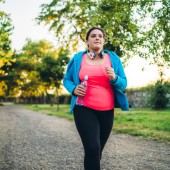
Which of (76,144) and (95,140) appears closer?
(95,140)

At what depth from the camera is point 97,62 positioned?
385 centimetres

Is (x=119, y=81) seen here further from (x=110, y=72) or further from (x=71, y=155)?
(x=71, y=155)

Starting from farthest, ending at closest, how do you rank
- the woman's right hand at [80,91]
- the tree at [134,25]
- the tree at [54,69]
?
the tree at [54,69] < the tree at [134,25] < the woman's right hand at [80,91]

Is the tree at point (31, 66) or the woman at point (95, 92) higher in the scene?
the tree at point (31, 66)

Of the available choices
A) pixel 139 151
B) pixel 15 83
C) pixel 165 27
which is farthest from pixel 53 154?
pixel 15 83

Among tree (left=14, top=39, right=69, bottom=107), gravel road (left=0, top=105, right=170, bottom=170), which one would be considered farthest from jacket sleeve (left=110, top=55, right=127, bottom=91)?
tree (left=14, top=39, right=69, bottom=107)

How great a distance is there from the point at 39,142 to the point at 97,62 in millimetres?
5309

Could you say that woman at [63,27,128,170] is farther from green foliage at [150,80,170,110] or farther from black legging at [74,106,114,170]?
green foliage at [150,80,170,110]

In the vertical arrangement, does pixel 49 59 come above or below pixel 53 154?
above

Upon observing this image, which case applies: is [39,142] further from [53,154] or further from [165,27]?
[165,27]

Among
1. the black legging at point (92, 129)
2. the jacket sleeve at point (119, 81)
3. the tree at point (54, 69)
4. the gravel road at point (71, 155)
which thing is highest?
the tree at point (54, 69)

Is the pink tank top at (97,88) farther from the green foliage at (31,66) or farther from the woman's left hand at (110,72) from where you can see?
the green foliage at (31,66)

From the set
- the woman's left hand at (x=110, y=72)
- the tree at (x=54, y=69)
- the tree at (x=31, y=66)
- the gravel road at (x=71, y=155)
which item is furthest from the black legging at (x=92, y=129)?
the tree at (x=31, y=66)

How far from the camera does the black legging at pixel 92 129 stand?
342cm
